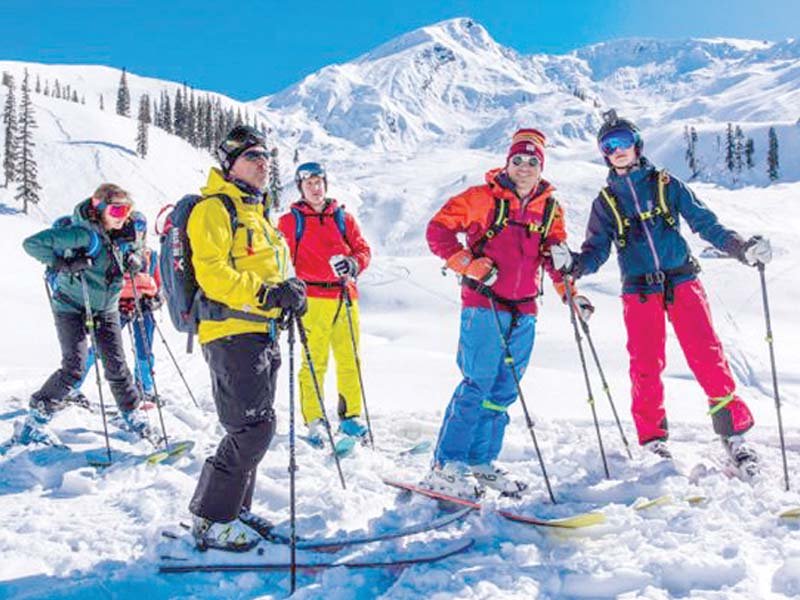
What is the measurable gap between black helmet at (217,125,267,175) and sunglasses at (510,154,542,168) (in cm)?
179

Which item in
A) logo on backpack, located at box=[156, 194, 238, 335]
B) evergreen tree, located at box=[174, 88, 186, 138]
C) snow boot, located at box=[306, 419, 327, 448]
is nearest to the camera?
logo on backpack, located at box=[156, 194, 238, 335]

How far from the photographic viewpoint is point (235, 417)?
389 cm

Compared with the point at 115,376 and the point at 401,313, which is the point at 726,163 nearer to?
the point at 401,313

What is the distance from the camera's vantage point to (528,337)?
4.98m

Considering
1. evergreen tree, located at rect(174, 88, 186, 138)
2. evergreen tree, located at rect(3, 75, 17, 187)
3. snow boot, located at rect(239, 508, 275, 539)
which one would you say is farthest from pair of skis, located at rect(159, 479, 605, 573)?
evergreen tree, located at rect(174, 88, 186, 138)

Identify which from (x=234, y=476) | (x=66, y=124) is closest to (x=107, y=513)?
(x=234, y=476)

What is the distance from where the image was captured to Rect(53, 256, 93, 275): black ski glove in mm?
5754

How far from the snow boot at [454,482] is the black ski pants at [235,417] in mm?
1308

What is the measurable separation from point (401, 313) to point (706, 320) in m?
14.7

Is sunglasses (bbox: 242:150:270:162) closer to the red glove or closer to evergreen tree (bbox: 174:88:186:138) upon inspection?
the red glove

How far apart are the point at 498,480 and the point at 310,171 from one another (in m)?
3.56

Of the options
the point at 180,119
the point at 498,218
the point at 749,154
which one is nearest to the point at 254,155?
the point at 498,218

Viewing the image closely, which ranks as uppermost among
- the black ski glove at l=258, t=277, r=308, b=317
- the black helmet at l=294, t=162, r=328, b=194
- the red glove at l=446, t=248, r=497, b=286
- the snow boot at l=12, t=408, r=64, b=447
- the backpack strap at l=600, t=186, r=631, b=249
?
the black helmet at l=294, t=162, r=328, b=194

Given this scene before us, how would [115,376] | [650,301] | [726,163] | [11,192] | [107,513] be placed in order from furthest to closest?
[726,163]
[11,192]
[115,376]
[650,301]
[107,513]
